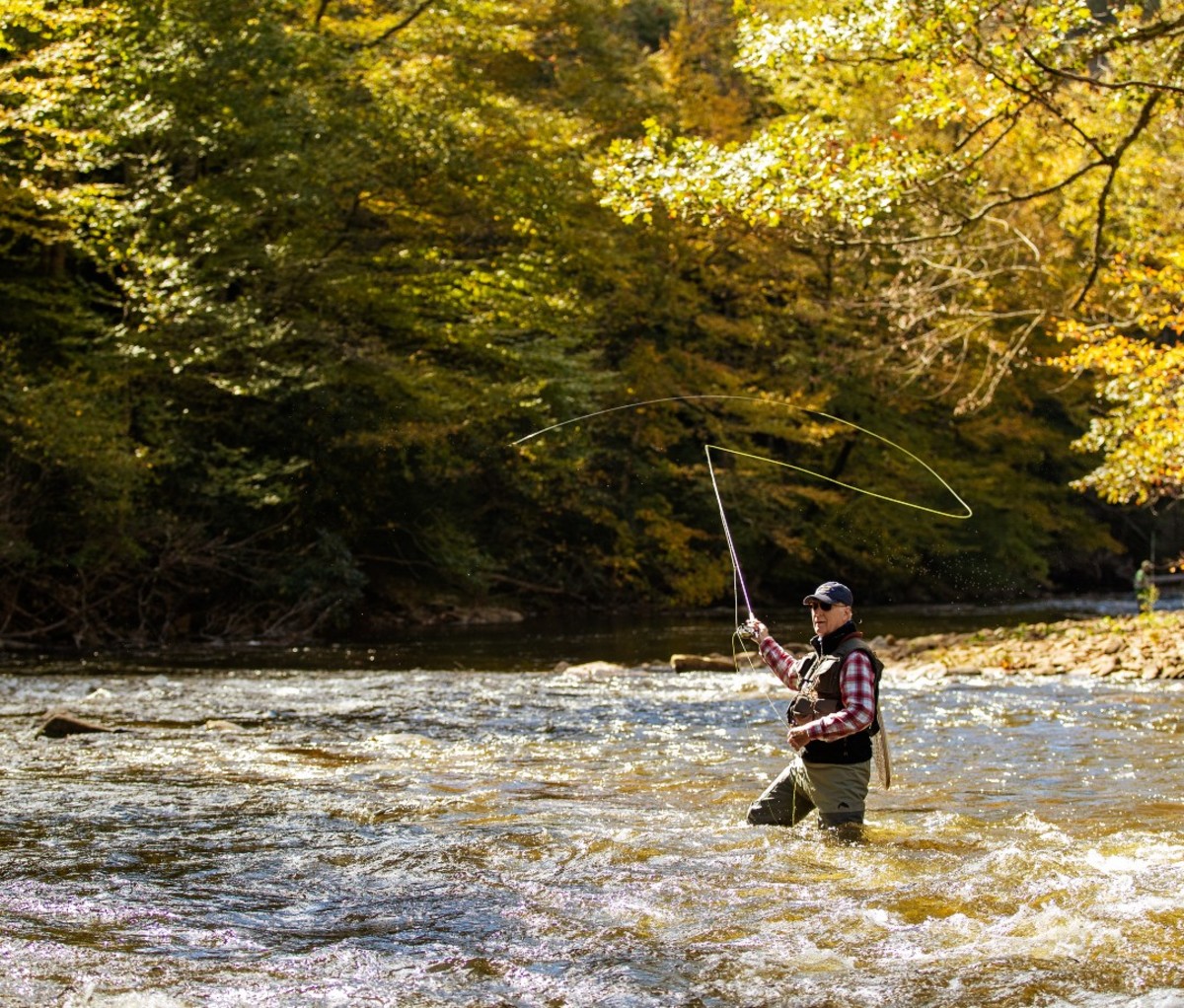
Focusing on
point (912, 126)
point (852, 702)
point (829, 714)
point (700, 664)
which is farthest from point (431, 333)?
point (852, 702)

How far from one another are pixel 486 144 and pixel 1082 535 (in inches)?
792

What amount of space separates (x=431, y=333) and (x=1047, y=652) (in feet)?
35.8

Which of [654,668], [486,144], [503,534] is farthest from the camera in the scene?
[503,534]

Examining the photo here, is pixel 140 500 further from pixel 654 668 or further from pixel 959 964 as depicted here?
pixel 959 964

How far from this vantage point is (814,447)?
33.5 m

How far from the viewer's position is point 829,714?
7.27 m

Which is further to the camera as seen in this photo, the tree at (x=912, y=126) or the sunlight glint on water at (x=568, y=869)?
the tree at (x=912, y=126)

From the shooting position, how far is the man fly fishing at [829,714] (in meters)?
7.14

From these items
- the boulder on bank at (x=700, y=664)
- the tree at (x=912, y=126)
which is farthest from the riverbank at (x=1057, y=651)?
the tree at (x=912, y=126)

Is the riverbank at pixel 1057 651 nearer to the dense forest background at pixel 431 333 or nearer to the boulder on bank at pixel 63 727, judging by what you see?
the dense forest background at pixel 431 333

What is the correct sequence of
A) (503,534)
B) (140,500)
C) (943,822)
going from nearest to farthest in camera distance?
1. (943,822)
2. (140,500)
3. (503,534)

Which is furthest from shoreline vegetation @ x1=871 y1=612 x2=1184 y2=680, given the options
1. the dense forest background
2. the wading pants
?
the wading pants

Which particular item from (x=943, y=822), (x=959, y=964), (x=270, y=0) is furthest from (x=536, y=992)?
(x=270, y=0)

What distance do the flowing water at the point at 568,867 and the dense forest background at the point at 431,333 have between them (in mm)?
5467
